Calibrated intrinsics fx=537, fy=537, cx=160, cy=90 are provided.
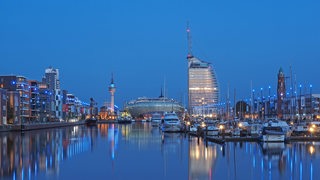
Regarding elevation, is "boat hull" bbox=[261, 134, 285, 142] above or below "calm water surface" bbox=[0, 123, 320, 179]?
above

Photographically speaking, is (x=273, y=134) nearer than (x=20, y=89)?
Yes

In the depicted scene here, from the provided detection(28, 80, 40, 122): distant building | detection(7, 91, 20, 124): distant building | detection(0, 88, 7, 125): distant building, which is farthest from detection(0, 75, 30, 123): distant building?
detection(0, 88, 7, 125): distant building

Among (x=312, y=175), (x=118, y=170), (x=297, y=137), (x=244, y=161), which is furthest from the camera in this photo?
(x=297, y=137)

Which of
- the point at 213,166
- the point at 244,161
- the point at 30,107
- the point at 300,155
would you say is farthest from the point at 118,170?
the point at 30,107

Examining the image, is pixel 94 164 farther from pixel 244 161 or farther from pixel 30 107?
pixel 30 107

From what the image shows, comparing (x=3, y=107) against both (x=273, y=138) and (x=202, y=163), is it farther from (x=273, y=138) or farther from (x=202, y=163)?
(x=202, y=163)

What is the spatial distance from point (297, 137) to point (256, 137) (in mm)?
5260

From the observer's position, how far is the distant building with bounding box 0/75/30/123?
162 m

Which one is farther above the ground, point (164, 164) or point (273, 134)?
point (273, 134)

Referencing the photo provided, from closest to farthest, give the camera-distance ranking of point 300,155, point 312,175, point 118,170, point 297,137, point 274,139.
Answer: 1. point 312,175
2. point 118,170
3. point 300,155
4. point 274,139
5. point 297,137

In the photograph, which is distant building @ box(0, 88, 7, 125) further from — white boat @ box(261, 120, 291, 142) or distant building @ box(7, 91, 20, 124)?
white boat @ box(261, 120, 291, 142)

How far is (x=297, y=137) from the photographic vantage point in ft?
228

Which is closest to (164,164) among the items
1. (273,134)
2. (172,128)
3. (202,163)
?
(202,163)

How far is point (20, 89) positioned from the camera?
6560 inches
